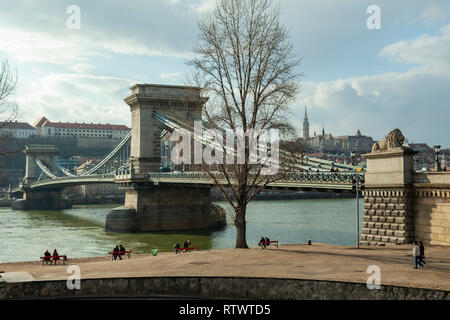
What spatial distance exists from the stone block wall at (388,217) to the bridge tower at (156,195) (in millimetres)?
28439

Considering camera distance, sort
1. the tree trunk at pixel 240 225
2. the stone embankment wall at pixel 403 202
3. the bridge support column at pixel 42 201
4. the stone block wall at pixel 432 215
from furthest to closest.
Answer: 1. the bridge support column at pixel 42 201
2. the tree trunk at pixel 240 225
3. the stone embankment wall at pixel 403 202
4. the stone block wall at pixel 432 215

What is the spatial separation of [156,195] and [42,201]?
177 feet

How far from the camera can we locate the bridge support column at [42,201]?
101 m

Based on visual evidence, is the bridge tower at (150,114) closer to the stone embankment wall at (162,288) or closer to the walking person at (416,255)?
the walking person at (416,255)

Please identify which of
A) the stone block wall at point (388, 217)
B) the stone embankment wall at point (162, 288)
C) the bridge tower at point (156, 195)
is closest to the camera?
the stone embankment wall at point (162, 288)

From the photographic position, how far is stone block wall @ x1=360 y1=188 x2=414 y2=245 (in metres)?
24.9

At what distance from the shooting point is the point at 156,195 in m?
56.8

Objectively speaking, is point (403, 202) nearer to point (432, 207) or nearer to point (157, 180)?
point (432, 207)

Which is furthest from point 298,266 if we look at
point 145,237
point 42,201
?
point 42,201

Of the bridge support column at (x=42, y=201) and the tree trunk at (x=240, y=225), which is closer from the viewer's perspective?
the tree trunk at (x=240, y=225)

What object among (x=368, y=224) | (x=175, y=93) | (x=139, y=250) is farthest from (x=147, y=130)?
(x=368, y=224)

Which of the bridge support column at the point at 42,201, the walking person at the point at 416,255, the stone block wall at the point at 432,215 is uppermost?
the stone block wall at the point at 432,215

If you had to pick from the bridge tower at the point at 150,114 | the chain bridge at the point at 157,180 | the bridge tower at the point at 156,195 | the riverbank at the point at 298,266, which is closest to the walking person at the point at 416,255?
the riverbank at the point at 298,266
